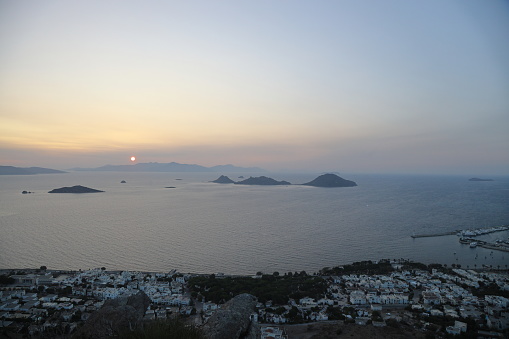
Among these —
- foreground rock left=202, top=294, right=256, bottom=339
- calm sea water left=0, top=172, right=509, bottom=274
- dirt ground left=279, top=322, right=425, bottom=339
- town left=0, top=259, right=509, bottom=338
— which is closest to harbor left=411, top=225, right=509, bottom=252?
calm sea water left=0, top=172, right=509, bottom=274

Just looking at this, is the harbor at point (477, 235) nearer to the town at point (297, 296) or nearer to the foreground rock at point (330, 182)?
the town at point (297, 296)

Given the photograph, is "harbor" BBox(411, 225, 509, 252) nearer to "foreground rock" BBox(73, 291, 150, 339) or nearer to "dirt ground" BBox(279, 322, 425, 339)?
"dirt ground" BBox(279, 322, 425, 339)

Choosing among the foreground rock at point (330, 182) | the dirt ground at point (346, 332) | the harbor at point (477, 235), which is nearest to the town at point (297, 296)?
the dirt ground at point (346, 332)

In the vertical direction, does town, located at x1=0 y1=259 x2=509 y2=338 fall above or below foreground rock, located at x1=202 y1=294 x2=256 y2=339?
below

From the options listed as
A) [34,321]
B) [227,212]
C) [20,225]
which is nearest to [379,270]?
[34,321]

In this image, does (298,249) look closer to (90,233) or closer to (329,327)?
(329,327)

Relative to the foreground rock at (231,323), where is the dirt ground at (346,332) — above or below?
below
